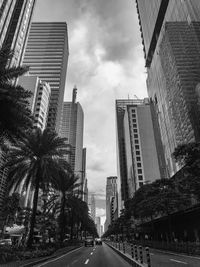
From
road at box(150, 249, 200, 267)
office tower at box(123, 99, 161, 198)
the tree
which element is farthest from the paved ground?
office tower at box(123, 99, 161, 198)

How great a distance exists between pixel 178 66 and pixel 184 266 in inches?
2729

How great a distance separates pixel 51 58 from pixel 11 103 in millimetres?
139783

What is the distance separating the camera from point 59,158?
92.4ft

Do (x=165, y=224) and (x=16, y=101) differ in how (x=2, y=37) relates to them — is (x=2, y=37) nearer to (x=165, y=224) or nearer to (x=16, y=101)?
(x=16, y=101)

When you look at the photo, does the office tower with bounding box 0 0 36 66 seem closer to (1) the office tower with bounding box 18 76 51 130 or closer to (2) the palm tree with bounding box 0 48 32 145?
(1) the office tower with bounding box 18 76 51 130

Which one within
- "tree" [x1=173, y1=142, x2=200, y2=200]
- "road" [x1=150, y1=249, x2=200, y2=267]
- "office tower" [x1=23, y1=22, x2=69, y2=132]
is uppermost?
"office tower" [x1=23, y1=22, x2=69, y2=132]

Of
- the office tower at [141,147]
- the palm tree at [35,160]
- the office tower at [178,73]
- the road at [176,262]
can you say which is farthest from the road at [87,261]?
the office tower at [141,147]

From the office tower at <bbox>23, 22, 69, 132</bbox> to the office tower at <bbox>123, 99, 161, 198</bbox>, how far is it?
48.7m

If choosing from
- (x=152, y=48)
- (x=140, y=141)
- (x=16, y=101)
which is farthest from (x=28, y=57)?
(x=16, y=101)

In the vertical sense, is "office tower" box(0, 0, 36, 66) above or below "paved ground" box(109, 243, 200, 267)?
above

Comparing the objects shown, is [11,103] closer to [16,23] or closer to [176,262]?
[176,262]

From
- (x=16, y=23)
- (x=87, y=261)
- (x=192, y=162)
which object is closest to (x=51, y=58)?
(x=16, y=23)

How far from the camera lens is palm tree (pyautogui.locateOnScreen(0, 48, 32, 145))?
14797mm

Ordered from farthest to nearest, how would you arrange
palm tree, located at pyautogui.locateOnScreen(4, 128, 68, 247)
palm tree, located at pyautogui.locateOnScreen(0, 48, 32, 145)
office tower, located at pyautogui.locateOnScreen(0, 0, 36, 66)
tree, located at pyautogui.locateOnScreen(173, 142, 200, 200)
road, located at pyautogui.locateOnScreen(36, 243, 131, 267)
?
1. office tower, located at pyautogui.locateOnScreen(0, 0, 36, 66)
2. palm tree, located at pyautogui.locateOnScreen(4, 128, 68, 247)
3. tree, located at pyautogui.locateOnScreen(173, 142, 200, 200)
4. road, located at pyautogui.locateOnScreen(36, 243, 131, 267)
5. palm tree, located at pyautogui.locateOnScreen(0, 48, 32, 145)
